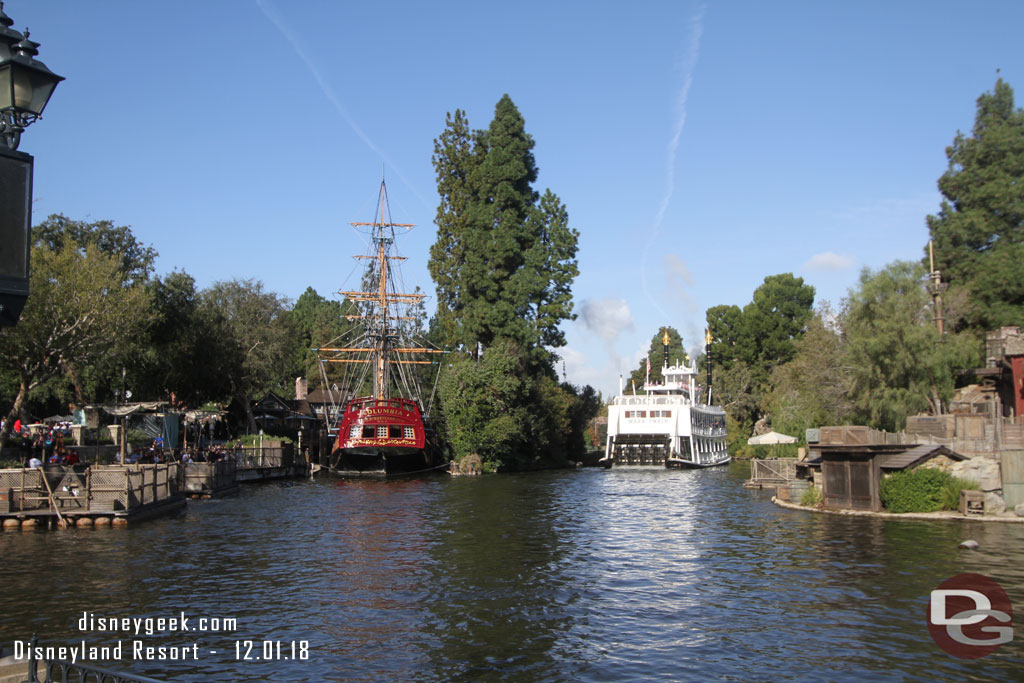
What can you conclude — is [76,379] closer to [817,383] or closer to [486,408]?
[486,408]

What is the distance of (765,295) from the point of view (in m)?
93.8

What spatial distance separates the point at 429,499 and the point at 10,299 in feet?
111

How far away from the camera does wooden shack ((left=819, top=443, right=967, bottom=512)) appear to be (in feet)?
94.3

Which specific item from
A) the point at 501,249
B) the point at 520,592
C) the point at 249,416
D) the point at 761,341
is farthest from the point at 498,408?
the point at 761,341

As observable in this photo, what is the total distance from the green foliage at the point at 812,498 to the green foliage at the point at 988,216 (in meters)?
24.9

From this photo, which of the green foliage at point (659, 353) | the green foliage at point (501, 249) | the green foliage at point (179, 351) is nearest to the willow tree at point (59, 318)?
the green foliage at point (179, 351)

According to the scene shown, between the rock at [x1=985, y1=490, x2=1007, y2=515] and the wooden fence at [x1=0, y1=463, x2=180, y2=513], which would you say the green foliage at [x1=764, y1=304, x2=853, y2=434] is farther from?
the wooden fence at [x1=0, y1=463, x2=180, y2=513]

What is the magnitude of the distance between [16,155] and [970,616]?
1649cm

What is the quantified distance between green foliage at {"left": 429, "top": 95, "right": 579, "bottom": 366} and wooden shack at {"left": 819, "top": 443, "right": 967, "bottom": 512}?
32.3 metres

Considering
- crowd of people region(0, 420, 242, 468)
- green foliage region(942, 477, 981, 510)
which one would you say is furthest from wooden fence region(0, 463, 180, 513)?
green foliage region(942, 477, 981, 510)

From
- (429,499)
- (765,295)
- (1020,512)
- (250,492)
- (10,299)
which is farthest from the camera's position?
(765,295)

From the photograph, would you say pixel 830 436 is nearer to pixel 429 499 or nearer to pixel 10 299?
pixel 429 499

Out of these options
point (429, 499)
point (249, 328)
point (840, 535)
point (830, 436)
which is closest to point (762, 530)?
point (840, 535)

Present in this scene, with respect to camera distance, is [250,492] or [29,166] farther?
[250,492]
